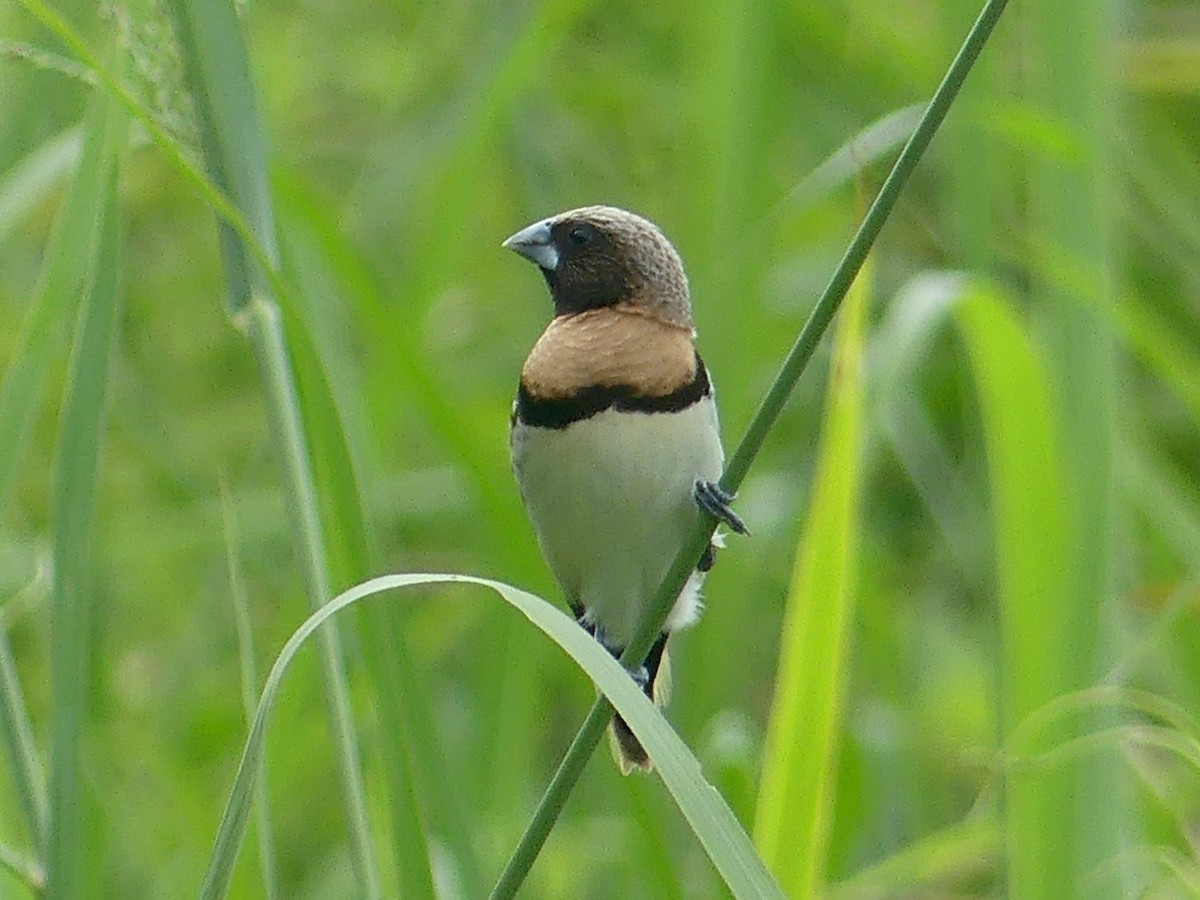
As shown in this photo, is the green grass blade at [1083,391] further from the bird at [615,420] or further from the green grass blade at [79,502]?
the green grass blade at [79,502]

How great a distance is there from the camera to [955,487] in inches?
134

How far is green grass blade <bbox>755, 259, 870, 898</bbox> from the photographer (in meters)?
1.75

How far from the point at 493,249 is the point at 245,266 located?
265cm

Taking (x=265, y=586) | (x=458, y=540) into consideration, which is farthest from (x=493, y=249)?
(x=265, y=586)

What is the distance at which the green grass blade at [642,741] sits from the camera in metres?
1.14

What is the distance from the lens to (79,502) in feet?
4.65

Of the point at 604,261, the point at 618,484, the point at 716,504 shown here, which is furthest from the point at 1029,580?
the point at 604,261

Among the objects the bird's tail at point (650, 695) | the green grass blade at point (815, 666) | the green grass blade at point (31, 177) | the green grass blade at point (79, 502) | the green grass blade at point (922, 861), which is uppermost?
the green grass blade at point (31, 177)

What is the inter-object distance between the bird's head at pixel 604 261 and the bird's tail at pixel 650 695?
477 millimetres

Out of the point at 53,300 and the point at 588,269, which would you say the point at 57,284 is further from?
the point at 588,269

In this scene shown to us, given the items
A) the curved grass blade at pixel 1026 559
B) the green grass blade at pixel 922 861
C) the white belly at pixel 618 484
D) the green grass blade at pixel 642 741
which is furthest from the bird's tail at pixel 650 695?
the green grass blade at pixel 642 741

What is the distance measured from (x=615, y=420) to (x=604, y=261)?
12.2 inches

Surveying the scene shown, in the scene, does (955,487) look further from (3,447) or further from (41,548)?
(3,447)

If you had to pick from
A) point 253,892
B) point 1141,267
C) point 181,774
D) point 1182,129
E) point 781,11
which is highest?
point 781,11
